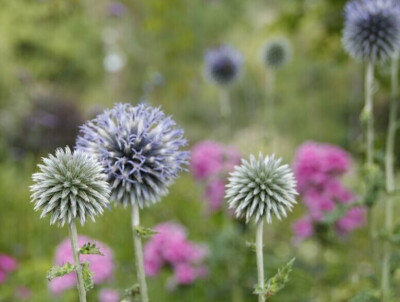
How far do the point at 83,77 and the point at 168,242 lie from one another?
15537 mm

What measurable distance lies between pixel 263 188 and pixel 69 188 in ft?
1.97

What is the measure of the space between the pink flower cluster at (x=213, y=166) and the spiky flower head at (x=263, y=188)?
2.02 m

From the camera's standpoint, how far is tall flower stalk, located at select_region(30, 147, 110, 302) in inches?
62.4

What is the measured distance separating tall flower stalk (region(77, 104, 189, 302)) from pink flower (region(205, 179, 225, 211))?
1.90 m

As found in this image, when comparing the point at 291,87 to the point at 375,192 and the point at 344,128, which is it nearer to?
the point at 344,128

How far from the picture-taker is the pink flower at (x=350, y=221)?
3.74 meters

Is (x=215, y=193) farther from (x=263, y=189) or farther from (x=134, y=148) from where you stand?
(x=263, y=189)

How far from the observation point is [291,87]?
12023mm

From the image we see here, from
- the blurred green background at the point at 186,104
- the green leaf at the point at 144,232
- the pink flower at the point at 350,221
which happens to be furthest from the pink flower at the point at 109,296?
the green leaf at the point at 144,232

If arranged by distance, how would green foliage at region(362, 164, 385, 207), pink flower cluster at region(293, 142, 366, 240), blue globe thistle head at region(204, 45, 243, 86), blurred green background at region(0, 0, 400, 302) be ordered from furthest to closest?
blue globe thistle head at region(204, 45, 243, 86)
blurred green background at region(0, 0, 400, 302)
pink flower cluster at region(293, 142, 366, 240)
green foliage at region(362, 164, 385, 207)

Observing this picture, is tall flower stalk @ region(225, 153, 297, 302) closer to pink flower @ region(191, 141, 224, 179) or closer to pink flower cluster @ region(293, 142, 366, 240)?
pink flower cluster @ region(293, 142, 366, 240)

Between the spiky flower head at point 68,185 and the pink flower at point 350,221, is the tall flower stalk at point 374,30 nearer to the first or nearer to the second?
the pink flower at point 350,221

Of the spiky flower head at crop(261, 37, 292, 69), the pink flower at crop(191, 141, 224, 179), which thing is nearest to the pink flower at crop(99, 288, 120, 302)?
the pink flower at crop(191, 141, 224, 179)

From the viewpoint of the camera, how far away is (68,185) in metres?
1.61
